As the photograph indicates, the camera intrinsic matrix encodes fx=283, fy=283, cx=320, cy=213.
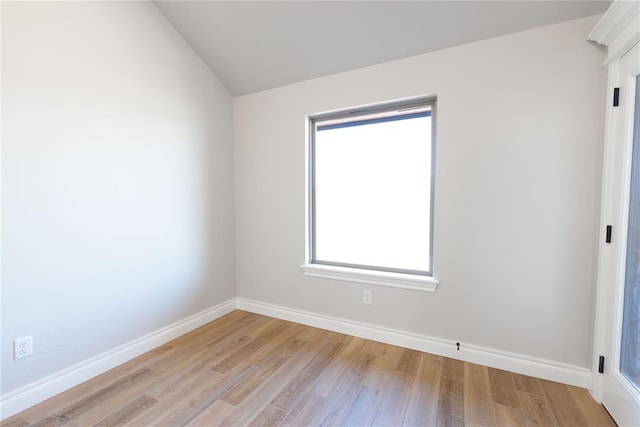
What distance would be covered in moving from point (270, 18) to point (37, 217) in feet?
6.89

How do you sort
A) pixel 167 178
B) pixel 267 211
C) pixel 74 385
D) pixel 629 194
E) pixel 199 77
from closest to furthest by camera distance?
pixel 629 194 < pixel 74 385 < pixel 167 178 < pixel 199 77 < pixel 267 211

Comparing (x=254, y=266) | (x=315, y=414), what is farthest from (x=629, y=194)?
(x=254, y=266)

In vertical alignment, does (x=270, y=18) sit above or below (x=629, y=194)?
above

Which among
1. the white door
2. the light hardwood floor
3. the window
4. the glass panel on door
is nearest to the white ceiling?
the window

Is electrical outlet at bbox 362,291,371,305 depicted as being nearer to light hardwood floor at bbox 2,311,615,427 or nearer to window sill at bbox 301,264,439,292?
window sill at bbox 301,264,439,292

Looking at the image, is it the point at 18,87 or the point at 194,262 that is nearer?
the point at 18,87

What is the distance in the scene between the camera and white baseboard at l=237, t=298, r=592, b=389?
73.0 inches

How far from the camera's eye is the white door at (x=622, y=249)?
57.7 inches

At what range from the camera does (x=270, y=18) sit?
7.28 ft

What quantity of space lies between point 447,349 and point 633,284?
46.4 inches

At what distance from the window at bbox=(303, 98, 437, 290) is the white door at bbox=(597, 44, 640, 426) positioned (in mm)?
1007

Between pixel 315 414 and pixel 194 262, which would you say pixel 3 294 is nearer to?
pixel 194 262

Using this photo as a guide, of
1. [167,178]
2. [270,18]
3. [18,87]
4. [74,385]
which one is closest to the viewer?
[18,87]

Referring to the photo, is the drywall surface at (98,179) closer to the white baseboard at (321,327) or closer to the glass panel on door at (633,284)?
the white baseboard at (321,327)
